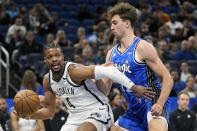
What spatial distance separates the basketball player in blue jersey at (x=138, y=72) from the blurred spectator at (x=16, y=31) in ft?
22.2

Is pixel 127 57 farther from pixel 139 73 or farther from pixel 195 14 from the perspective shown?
pixel 195 14

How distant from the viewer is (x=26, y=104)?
5.32 metres

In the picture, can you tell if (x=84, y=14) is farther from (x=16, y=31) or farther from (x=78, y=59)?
(x=78, y=59)

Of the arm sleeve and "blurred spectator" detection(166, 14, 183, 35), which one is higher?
the arm sleeve

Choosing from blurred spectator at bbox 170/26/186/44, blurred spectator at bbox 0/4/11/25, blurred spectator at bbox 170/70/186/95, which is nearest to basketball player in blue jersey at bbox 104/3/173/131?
blurred spectator at bbox 170/70/186/95

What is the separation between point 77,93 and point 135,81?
70 cm

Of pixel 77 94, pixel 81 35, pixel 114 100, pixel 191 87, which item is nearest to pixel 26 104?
pixel 77 94

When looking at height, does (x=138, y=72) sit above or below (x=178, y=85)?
above

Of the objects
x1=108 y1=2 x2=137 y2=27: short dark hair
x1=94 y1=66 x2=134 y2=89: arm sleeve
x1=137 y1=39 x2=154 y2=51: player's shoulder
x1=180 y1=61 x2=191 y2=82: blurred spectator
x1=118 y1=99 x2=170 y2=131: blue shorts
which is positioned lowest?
x1=180 y1=61 x2=191 y2=82: blurred spectator

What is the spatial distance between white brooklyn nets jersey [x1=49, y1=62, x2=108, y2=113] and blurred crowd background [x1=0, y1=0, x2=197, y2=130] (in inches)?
143

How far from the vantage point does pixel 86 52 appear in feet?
34.9

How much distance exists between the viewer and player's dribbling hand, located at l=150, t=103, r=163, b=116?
189 inches

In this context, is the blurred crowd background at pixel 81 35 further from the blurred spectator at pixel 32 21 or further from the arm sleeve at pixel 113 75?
the arm sleeve at pixel 113 75

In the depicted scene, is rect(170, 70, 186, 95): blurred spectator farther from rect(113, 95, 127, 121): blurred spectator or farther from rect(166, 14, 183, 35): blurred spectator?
rect(166, 14, 183, 35): blurred spectator
